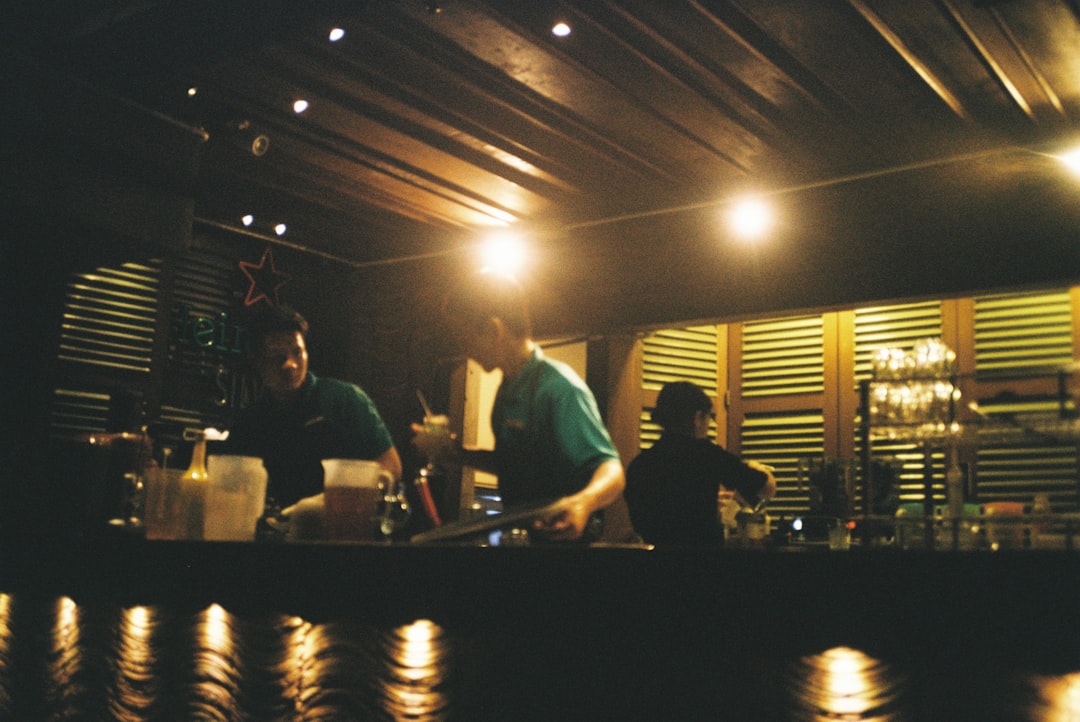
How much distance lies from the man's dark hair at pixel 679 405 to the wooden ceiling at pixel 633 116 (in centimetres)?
126

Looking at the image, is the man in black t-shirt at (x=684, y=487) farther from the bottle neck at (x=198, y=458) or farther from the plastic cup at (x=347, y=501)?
the bottle neck at (x=198, y=458)

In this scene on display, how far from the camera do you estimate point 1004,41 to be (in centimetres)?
377

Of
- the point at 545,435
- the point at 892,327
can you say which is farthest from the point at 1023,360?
the point at 545,435

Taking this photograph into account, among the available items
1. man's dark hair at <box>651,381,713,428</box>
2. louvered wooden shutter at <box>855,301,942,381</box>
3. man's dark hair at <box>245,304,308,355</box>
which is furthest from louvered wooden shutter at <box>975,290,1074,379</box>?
man's dark hair at <box>245,304,308,355</box>

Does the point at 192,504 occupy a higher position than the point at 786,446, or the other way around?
the point at 786,446

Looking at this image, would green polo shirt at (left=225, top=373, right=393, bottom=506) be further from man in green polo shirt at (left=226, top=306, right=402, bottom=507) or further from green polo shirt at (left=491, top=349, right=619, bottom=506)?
green polo shirt at (left=491, top=349, right=619, bottom=506)

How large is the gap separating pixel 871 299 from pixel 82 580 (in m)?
3.84

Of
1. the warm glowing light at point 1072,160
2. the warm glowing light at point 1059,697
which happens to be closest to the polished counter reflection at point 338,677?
the warm glowing light at point 1059,697

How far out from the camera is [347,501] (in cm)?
254

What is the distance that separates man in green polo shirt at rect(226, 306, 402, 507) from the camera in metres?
3.44

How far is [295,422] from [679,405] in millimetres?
1478

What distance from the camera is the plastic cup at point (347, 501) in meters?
2.54

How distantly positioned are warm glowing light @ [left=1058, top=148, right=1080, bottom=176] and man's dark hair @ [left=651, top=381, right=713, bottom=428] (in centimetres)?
204

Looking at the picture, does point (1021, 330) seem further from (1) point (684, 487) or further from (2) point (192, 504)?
(2) point (192, 504)
